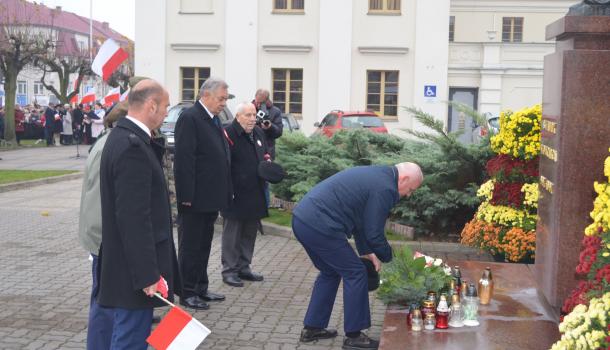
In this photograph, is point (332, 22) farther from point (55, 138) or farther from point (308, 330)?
point (308, 330)

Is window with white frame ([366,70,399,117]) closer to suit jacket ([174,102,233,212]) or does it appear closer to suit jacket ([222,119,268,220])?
suit jacket ([222,119,268,220])

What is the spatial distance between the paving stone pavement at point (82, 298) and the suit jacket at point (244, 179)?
0.77 m

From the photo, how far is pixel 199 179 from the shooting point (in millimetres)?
7387

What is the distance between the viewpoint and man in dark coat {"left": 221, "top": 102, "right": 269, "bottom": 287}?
27.2ft

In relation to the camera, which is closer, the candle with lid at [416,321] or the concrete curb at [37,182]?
the candle with lid at [416,321]

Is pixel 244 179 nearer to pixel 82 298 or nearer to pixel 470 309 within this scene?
pixel 82 298

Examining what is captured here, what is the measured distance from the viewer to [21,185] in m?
18.3

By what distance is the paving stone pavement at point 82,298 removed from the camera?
6574 mm

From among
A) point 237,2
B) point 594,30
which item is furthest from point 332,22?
point 594,30

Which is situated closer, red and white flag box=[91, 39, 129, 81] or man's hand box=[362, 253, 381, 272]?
man's hand box=[362, 253, 381, 272]

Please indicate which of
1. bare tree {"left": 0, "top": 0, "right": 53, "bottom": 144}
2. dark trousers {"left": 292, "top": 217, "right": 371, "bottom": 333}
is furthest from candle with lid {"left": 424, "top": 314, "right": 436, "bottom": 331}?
bare tree {"left": 0, "top": 0, "right": 53, "bottom": 144}

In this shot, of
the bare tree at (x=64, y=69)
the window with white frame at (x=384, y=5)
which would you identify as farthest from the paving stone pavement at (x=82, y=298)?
the bare tree at (x=64, y=69)

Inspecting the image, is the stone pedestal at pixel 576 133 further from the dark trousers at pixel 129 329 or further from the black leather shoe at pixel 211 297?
the dark trousers at pixel 129 329

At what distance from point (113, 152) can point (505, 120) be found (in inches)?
206
